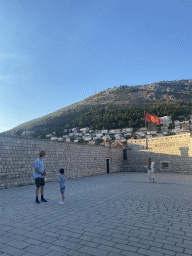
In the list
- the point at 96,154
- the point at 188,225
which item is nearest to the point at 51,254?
the point at 188,225

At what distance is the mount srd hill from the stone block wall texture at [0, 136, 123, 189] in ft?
108

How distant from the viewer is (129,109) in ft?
184

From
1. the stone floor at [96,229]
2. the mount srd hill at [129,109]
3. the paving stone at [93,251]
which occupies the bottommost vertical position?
the stone floor at [96,229]

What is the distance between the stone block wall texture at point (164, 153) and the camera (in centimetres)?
1902

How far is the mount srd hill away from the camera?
50.3 m

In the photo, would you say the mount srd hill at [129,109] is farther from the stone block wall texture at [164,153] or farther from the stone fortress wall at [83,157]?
the stone fortress wall at [83,157]

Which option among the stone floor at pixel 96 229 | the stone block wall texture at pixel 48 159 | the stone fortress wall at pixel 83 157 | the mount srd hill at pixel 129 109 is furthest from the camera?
the mount srd hill at pixel 129 109

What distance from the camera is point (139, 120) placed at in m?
48.9

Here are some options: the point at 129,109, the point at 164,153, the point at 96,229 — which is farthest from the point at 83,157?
the point at 129,109

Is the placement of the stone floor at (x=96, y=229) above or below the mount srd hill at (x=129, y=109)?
below

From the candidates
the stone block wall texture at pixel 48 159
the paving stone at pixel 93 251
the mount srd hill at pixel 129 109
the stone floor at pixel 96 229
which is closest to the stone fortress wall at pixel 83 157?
the stone block wall texture at pixel 48 159

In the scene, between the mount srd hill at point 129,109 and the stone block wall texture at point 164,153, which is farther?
the mount srd hill at point 129,109

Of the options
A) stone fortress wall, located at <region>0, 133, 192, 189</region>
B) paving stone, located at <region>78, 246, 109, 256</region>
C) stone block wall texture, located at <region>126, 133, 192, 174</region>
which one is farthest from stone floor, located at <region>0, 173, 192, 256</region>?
stone block wall texture, located at <region>126, 133, 192, 174</region>

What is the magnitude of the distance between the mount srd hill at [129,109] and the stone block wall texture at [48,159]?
32.8 m
